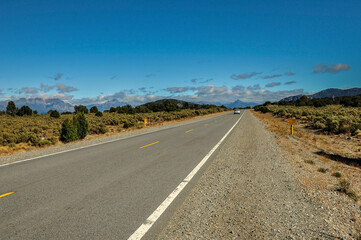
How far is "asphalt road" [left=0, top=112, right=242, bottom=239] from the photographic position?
3.25 metres

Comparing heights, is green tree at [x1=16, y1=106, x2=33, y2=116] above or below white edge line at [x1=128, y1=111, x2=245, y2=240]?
above

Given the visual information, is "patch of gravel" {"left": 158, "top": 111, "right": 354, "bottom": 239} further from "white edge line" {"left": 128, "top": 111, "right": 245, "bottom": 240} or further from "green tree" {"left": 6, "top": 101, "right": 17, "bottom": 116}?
"green tree" {"left": 6, "top": 101, "right": 17, "bottom": 116}

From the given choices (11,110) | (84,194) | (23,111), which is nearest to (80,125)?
(84,194)

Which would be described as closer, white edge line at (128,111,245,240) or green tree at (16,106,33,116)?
white edge line at (128,111,245,240)

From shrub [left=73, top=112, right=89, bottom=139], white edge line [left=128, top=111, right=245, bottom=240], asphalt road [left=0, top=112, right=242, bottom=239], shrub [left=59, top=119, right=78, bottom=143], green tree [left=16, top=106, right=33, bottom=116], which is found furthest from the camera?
green tree [left=16, top=106, right=33, bottom=116]

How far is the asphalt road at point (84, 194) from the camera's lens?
10.7 feet

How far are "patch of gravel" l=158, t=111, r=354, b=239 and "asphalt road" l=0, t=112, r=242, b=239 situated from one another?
682mm

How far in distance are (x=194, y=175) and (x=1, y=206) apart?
4.38 meters

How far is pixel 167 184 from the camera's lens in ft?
17.2

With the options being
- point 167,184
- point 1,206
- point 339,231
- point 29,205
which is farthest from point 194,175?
point 1,206

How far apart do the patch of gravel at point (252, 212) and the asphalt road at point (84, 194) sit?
682mm

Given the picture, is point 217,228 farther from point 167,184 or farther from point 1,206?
point 1,206

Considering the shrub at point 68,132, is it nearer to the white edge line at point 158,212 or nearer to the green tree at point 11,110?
the white edge line at point 158,212

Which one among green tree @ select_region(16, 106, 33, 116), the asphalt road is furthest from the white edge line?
green tree @ select_region(16, 106, 33, 116)
